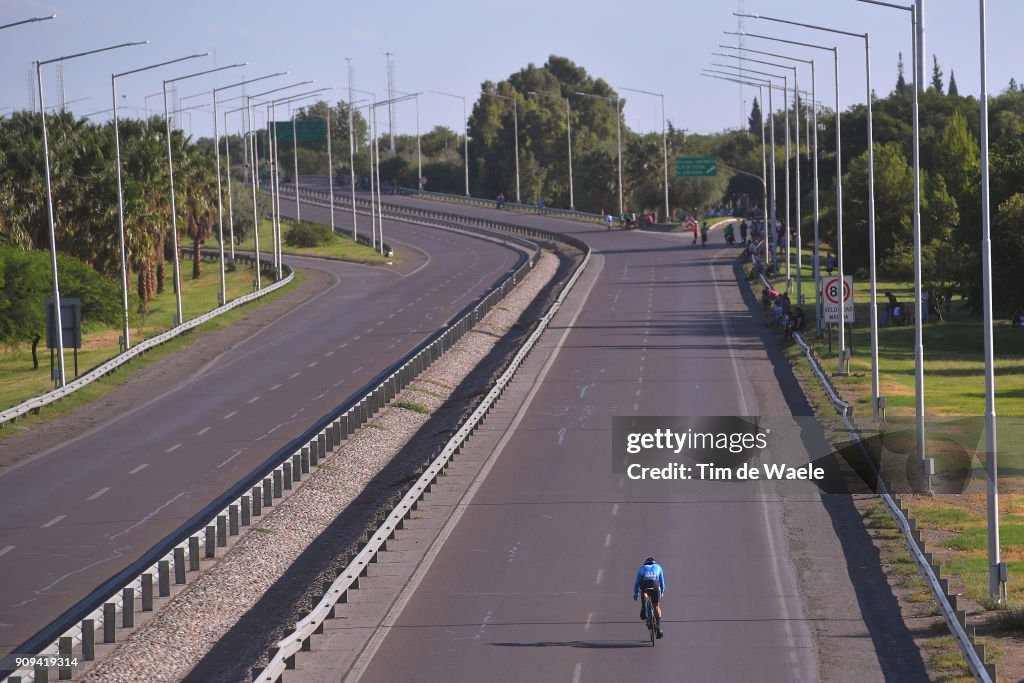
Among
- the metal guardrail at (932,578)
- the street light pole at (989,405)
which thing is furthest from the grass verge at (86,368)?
the street light pole at (989,405)

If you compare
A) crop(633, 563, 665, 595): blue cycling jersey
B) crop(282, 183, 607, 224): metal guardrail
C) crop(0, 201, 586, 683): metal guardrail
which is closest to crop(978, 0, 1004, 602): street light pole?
crop(633, 563, 665, 595): blue cycling jersey

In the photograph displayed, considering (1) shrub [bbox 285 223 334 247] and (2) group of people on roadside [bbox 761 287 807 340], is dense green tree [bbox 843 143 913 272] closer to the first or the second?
(2) group of people on roadside [bbox 761 287 807 340]

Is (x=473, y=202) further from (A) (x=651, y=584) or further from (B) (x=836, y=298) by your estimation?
(A) (x=651, y=584)

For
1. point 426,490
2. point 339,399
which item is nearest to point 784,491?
point 426,490

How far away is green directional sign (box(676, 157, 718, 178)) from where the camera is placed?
5069 inches

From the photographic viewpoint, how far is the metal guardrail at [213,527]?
21.5 metres

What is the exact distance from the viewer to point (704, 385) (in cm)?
4816

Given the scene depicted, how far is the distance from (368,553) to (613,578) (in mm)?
4221

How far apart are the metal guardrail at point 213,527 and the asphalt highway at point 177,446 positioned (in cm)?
46

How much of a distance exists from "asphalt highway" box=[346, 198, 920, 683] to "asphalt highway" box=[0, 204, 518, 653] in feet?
21.2

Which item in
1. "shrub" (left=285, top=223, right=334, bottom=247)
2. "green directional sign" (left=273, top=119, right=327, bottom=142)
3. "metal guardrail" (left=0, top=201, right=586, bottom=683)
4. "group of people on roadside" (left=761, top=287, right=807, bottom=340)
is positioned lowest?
"metal guardrail" (left=0, top=201, right=586, bottom=683)

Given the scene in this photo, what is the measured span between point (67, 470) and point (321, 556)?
11.6m

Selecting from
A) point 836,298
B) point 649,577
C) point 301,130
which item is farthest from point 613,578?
point 301,130

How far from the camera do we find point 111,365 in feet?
175
